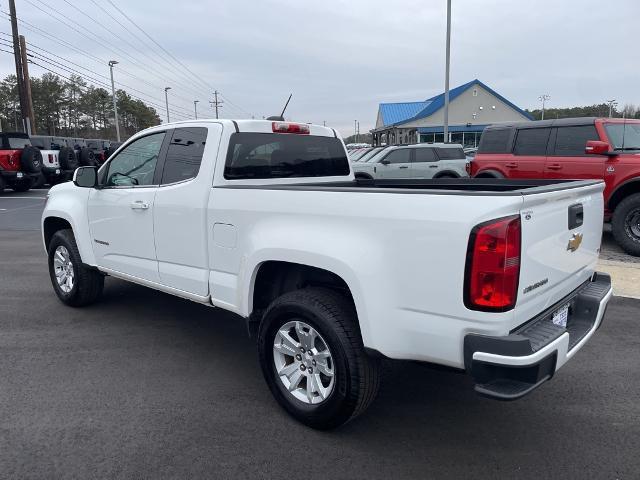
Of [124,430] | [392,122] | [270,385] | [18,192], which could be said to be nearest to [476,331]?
[270,385]

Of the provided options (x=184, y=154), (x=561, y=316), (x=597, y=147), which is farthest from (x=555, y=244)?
(x=597, y=147)

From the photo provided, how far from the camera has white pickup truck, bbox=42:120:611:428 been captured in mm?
2336

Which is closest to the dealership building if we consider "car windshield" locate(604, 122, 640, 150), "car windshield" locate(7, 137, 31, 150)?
"car windshield" locate(7, 137, 31, 150)

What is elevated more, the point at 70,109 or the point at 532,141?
the point at 70,109

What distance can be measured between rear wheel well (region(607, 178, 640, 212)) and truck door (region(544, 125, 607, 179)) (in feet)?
1.08

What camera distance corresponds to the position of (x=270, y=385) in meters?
3.27

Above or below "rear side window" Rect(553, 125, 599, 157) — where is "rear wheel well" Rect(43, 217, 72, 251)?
below

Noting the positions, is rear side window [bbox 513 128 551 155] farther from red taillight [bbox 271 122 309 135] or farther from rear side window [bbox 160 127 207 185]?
rear side window [bbox 160 127 207 185]

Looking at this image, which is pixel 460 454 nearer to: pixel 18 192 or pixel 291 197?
pixel 291 197

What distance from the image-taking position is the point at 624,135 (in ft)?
26.0

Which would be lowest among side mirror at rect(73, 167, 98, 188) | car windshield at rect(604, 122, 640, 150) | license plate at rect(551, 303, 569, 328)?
license plate at rect(551, 303, 569, 328)

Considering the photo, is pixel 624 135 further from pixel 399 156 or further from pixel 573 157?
pixel 399 156

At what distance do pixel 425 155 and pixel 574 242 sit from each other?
1225cm

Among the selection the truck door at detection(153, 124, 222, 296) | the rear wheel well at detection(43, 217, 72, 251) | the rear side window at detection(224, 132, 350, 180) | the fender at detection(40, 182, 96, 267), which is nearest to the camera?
the truck door at detection(153, 124, 222, 296)
